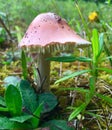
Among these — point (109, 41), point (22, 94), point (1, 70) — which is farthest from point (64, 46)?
point (1, 70)

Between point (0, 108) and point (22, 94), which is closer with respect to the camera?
point (0, 108)

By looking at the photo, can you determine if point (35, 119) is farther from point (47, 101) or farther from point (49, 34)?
point (49, 34)

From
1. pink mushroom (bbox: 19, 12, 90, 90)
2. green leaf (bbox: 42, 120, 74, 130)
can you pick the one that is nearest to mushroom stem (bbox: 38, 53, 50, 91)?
pink mushroom (bbox: 19, 12, 90, 90)

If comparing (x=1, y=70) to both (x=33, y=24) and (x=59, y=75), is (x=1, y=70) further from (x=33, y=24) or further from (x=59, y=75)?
(x=33, y=24)

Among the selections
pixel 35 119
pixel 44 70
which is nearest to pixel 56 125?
pixel 35 119

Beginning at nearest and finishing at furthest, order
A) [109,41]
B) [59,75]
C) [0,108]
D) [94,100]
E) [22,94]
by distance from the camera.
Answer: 1. [0,108]
2. [22,94]
3. [94,100]
4. [109,41]
5. [59,75]

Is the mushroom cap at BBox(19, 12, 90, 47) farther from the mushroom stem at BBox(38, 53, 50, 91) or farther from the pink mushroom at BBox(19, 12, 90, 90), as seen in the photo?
the mushroom stem at BBox(38, 53, 50, 91)

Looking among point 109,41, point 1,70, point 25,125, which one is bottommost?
point 25,125
